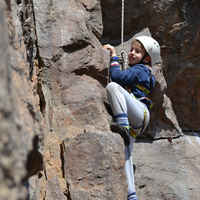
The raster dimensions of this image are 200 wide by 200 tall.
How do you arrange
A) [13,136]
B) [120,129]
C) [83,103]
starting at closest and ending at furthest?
1. [13,136]
2. [120,129]
3. [83,103]

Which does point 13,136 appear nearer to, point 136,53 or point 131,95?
point 131,95

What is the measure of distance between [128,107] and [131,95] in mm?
210

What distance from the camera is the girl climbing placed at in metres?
2.36

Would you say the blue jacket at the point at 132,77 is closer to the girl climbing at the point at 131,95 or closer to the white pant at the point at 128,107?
the girl climbing at the point at 131,95

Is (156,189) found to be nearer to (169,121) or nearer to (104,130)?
(104,130)

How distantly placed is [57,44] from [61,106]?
0.75m

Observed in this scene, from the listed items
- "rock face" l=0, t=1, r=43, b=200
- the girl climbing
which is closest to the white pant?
the girl climbing

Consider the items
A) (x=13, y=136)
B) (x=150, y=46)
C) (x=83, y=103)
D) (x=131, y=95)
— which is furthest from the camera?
(x=150, y=46)

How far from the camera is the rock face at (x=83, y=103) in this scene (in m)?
0.80

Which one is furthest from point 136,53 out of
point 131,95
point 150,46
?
point 131,95

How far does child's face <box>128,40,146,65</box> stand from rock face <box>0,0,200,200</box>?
0.33 metres

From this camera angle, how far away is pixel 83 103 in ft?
7.97

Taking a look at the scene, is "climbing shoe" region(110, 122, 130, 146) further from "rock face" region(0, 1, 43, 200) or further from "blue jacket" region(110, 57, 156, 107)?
"rock face" region(0, 1, 43, 200)

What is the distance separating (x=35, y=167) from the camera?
0.90 meters
